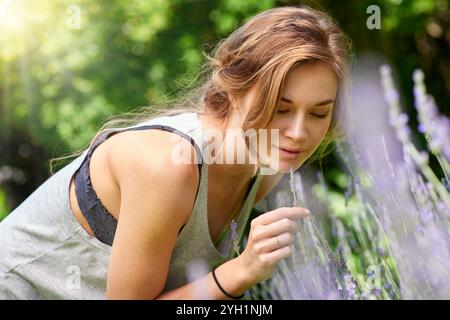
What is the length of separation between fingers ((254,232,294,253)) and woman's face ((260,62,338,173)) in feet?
0.91

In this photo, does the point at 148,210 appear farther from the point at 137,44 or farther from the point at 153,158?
the point at 137,44

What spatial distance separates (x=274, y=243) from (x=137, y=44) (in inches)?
143

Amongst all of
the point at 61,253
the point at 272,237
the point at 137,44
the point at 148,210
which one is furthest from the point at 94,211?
the point at 137,44

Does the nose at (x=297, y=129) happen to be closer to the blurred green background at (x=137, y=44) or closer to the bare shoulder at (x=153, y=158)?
the bare shoulder at (x=153, y=158)

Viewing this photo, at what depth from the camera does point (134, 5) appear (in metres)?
4.94

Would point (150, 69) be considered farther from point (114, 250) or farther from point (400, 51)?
point (114, 250)

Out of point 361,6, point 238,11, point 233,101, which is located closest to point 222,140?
point 233,101

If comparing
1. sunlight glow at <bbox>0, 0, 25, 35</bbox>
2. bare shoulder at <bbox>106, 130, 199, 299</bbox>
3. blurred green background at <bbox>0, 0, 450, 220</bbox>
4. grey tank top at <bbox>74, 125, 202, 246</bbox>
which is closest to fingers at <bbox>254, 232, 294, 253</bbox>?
bare shoulder at <bbox>106, 130, 199, 299</bbox>

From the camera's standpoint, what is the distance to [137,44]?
4969 mm

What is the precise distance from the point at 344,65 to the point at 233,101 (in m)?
0.32

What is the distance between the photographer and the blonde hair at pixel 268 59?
67.4 inches

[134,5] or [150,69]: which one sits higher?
[134,5]

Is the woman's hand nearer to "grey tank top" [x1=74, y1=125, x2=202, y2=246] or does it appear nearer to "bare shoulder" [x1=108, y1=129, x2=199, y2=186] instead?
"bare shoulder" [x1=108, y1=129, x2=199, y2=186]
